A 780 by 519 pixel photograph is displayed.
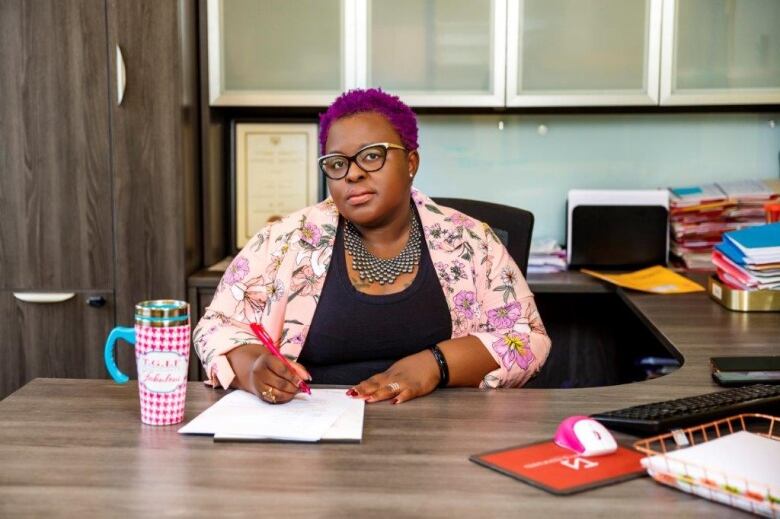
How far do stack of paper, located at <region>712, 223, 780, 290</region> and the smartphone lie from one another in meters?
0.75

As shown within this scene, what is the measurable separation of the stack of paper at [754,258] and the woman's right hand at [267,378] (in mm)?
1336

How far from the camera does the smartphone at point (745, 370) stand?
1.59 metres

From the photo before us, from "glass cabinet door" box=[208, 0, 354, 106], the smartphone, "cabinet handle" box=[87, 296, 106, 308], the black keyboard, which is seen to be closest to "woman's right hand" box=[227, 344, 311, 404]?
the black keyboard

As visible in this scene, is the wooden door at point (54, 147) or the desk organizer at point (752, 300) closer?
the desk organizer at point (752, 300)

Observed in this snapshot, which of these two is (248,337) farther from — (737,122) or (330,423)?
(737,122)

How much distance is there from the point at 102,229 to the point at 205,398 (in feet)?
5.15

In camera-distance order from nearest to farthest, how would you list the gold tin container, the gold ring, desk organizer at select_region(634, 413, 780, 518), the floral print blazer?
desk organizer at select_region(634, 413, 780, 518), the gold tin container, the gold ring, the floral print blazer

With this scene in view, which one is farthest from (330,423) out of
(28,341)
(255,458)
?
(28,341)

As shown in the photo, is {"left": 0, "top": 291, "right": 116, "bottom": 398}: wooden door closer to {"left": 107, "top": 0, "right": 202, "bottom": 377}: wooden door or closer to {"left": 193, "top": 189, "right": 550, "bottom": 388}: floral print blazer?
{"left": 107, "top": 0, "right": 202, "bottom": 377}: wooden door

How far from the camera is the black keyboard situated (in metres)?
1.29

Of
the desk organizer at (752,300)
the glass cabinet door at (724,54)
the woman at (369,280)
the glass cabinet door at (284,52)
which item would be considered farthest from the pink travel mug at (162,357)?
the glass cabinet door at (724,54)

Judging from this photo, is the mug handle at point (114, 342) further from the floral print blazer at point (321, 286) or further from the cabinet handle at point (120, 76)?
the cabinet handle at point (120, 76)

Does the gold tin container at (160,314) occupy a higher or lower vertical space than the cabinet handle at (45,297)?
higher

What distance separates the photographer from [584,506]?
41.7 inches
